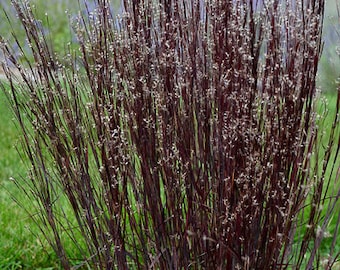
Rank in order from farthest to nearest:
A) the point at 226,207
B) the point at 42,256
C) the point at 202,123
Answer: the point at 42,256
the point at 202,123
the point at 226,207

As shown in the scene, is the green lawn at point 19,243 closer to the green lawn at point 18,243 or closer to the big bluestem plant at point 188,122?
the green lawn at point 18,243

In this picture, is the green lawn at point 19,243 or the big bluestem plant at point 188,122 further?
the green lawn at point 19,243

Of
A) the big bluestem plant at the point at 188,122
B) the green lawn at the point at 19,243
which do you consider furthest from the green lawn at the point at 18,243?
the big bluestem plant at the point at 188,122

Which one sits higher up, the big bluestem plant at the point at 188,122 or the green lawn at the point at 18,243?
the big bluestem plant at the point at 188,122

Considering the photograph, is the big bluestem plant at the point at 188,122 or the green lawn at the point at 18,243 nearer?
the big bluestem plant at the point at 188,122

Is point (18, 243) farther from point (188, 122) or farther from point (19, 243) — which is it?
point (188, 122)

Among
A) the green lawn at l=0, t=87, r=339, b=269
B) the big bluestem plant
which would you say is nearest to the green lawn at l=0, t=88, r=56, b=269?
the green lawn at l=0, t=87, r=339, b=269

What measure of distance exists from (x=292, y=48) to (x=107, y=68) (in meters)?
0.79

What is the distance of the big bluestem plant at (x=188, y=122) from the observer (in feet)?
7.92

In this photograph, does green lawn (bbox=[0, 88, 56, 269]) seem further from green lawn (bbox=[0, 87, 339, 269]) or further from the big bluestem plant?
the big bluestem plant

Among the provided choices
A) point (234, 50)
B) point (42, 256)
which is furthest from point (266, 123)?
point (42, 256)

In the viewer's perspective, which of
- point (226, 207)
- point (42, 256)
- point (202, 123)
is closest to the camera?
point (226, 207)

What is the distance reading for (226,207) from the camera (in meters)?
2.30

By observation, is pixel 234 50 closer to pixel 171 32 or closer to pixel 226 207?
pixel 171 32
